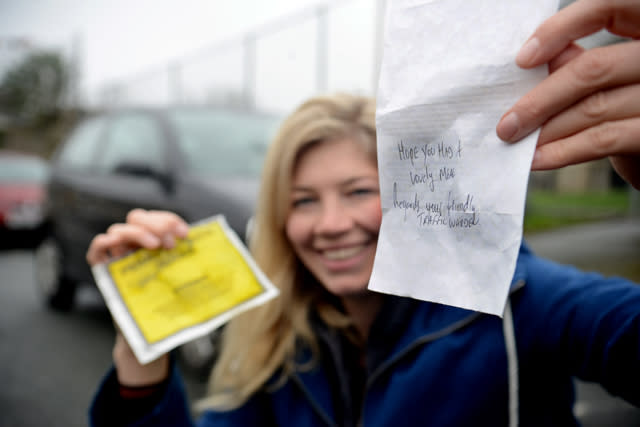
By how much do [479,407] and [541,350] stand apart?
184mm

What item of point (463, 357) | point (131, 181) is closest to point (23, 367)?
point (131, 181)

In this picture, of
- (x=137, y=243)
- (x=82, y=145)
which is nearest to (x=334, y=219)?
(x=137, y=243)

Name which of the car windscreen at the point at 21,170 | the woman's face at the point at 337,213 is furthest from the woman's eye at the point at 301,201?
the car windscreen at the point at 21,170

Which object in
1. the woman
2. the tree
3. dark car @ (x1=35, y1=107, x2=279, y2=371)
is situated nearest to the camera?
the woman

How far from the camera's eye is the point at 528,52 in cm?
54

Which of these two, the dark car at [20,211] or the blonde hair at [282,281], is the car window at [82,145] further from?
the dark car at [20,211]

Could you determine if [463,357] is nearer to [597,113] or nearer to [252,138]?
[597,113]

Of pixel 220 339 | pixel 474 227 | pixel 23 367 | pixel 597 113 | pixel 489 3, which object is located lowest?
pixel 23 367

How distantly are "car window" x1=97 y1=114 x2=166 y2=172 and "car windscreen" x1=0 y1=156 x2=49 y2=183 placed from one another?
17.6 feet

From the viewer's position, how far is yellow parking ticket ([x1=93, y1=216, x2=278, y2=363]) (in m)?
1.01

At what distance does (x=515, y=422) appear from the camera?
1.01 meters

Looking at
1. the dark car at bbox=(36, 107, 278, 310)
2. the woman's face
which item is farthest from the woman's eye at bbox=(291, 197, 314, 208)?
the dark car at bbox=(36, 107, 278, 310)

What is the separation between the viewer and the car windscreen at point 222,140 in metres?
2.82

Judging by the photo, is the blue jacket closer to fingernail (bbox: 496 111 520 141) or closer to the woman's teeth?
the woman's teeth
